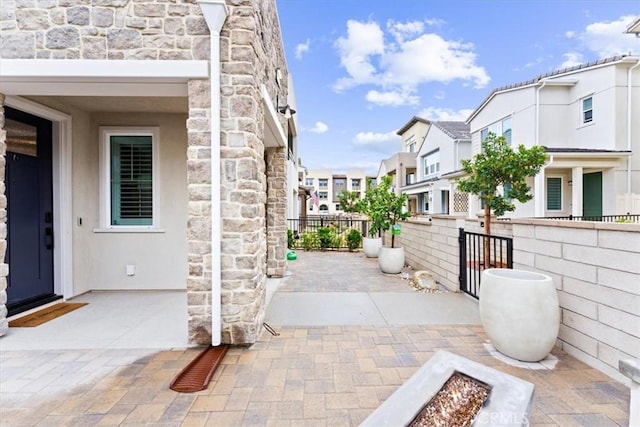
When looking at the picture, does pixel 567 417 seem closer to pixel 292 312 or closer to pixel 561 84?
pixel 292 312

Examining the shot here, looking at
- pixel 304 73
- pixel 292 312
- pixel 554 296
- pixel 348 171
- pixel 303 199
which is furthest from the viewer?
pixel 348 171

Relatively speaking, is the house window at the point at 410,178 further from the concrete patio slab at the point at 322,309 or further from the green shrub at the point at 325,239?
the concrete patio slab at the point at 322,309

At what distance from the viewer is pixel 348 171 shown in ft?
150

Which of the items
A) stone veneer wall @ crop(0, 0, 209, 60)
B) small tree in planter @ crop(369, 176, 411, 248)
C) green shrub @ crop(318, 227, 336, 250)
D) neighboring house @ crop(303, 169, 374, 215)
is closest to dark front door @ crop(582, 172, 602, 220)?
small tree in planter @ crop(369, 176, 411, 248)

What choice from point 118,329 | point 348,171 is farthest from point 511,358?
point 348,171

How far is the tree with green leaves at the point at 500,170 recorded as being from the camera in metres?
6.41

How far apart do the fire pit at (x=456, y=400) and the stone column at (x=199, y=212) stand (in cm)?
200

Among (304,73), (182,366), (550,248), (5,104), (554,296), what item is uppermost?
(304,73)

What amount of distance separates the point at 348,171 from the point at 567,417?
147ft

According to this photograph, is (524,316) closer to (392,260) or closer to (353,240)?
(392,260)

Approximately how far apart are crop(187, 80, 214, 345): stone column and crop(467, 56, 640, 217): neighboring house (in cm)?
1095

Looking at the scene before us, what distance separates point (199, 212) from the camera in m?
2.95

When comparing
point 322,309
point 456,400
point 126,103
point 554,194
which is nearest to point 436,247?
point 322,309

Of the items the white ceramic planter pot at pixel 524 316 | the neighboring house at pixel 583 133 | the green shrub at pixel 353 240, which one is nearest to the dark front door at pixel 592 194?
the neighboring house at pixel 583 133
